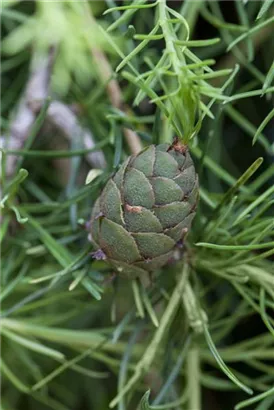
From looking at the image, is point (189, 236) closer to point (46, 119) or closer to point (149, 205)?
point (149, 205)

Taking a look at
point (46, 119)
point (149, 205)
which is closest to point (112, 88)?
point (46, 119)

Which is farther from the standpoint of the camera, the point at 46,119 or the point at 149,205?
the point at 46,119

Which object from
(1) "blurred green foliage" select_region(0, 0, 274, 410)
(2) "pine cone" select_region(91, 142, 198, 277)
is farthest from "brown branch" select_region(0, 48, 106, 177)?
(2) "pine cone" select_region(91, 142, 198, 277)

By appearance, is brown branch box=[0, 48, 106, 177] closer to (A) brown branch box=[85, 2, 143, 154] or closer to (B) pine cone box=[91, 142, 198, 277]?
(A) brown branch box=[85, 2, 143, 154]

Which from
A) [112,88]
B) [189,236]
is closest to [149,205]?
[189,236]

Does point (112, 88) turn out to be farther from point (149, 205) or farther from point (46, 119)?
point (149, 205)

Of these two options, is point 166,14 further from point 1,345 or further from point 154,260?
point 1,345
